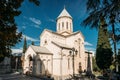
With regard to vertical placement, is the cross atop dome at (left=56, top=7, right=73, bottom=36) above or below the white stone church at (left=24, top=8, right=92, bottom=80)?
above

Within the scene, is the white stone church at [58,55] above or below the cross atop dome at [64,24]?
below

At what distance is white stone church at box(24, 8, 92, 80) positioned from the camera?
26.4 m

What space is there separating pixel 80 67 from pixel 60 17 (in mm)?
14217

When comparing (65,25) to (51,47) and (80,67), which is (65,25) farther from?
(80,67)

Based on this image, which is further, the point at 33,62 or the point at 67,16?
the point at 67,16

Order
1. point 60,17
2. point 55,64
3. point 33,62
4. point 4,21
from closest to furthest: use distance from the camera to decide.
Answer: point 4,21, point 33,62, point 55,64, point 60,17

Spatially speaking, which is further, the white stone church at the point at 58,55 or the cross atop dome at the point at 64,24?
the cross atop dome at the point at 64,24

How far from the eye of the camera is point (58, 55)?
27594 millimetres

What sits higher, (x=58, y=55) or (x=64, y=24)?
(x=64, y=24)

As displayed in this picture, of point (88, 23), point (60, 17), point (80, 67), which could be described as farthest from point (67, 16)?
point (88, 23)

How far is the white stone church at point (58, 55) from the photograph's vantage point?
86.5 feet

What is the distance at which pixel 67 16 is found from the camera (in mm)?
35156

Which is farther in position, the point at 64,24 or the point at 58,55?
the point at 64,24

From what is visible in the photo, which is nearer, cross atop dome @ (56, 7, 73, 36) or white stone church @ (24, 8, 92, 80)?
white stone church @ (24, 8, 92, 80)
